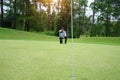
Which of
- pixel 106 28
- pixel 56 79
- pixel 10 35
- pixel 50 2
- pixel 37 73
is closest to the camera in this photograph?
pixel 56 79

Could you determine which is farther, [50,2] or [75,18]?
[50,2]

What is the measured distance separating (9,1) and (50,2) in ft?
39.0

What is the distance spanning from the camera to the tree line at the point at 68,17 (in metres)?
58.1

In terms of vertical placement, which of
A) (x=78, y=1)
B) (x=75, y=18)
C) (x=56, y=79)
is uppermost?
(x=78, y=1)

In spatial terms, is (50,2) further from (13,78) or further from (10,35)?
(13,78)

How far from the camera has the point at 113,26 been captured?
61406 millimetres

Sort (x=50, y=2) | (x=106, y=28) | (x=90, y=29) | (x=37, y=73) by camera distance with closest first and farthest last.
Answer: (x=37, y=73)
(x=106, y=28)
(x=90, y=29)
(x=50, y=2)

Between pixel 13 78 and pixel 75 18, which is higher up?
pixel 75 18

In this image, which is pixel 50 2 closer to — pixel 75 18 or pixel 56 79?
pixel 75 18

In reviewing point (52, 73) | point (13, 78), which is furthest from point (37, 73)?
point (13, 78)

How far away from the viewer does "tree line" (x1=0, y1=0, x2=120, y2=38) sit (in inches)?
2286

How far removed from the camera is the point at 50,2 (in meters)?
69.1

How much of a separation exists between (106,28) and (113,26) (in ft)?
6.93

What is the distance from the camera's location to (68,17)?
58.1m
